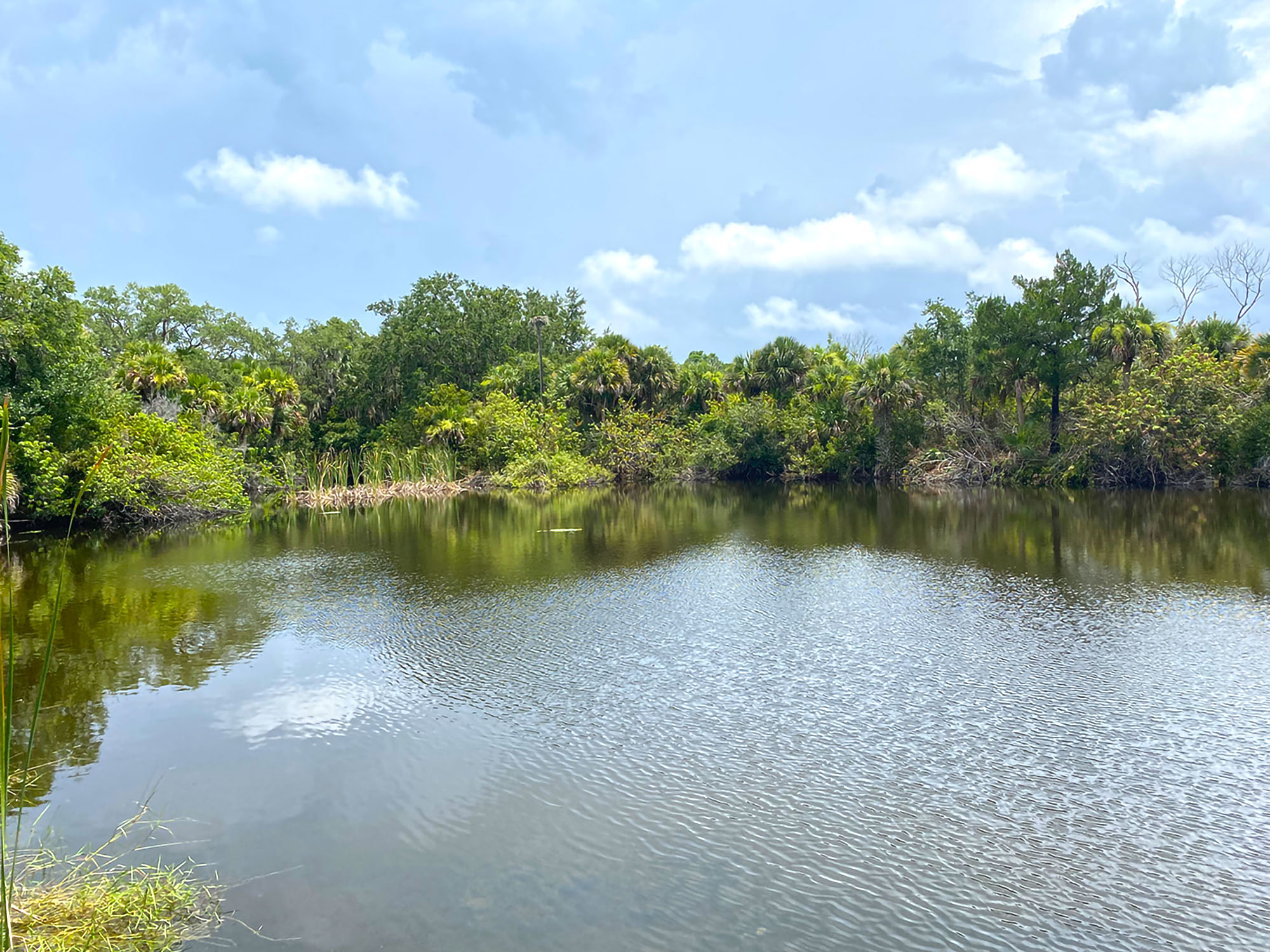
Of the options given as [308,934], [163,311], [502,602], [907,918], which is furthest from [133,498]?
[163,311]

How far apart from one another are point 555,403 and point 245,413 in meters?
18.0

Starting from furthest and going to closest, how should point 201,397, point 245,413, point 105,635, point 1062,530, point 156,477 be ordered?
1. point 245,413
2. point 201,397
3. point 156,477
4. point 1062,530
5. point 105,635

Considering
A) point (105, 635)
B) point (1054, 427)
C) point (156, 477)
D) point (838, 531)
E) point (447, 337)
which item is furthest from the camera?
point (447, 337)

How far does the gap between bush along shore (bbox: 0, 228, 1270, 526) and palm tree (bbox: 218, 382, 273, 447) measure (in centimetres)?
10

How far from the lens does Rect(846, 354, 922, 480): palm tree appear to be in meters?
40.7

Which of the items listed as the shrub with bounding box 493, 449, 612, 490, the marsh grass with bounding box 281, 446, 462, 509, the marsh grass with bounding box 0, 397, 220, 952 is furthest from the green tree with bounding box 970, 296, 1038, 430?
the marsh grass with bounding box 0, 397, 220, 952

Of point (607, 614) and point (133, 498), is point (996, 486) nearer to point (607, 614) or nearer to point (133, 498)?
point (607, 614)

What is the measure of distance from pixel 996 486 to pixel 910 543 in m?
21.0

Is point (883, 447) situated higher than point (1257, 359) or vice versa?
point (1257, 359)

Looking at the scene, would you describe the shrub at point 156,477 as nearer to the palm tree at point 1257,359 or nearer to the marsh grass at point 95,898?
the marsh grass at point 95,898

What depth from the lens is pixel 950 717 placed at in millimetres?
7957

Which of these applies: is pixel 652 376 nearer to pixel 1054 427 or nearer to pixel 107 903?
pixel 1054 427

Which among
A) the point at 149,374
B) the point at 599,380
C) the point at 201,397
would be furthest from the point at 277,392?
the point at 599,380

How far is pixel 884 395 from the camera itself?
133 ft
